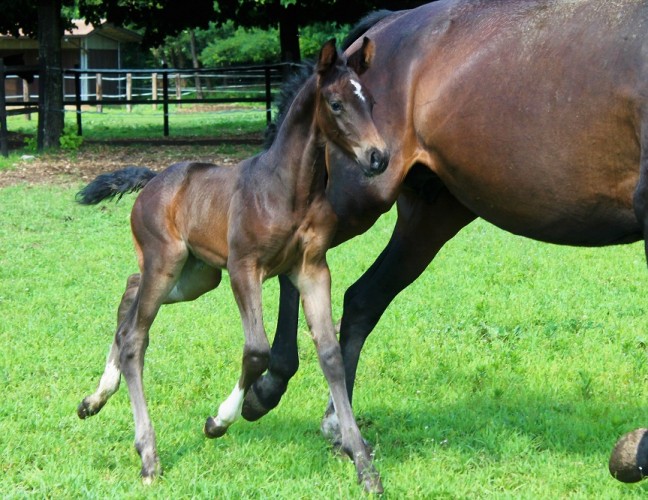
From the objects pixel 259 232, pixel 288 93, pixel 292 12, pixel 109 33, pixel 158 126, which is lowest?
pixel 109 33

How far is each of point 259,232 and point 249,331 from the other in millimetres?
440

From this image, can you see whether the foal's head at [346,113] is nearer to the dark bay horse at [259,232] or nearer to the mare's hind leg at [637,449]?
the dark bay horse at [259,232]

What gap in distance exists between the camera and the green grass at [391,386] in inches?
175

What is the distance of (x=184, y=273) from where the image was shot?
5.07m

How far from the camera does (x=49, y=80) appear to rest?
18891mm

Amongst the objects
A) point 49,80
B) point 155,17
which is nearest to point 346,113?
point 49,80

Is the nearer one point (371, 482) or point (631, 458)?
point (631, 458)

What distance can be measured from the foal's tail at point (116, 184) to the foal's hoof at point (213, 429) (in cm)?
138

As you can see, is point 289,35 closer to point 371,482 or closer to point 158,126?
point 158,126

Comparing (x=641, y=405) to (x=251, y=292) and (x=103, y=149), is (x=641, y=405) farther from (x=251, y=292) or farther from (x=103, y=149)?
(x=103, y=149)

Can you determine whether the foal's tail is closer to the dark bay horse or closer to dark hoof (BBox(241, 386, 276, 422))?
the dark bay horse

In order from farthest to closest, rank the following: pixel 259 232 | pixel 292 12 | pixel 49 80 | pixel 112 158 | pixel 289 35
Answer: pixel 289 35
pixel 292 12
pixel 49 80
pixel 112 158
pixel 259 232

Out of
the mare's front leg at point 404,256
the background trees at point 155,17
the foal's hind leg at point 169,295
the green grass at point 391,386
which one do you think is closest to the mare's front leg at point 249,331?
the green grass at point 391,386

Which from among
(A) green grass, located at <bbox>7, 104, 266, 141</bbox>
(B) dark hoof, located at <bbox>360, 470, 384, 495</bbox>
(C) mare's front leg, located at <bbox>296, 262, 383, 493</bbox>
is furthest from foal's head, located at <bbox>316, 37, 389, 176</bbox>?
(A) green grass, located at <bbox>7, 104, 266, 141</bbox>
